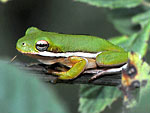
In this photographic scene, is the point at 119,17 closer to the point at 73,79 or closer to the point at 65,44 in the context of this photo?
the point at 65,44

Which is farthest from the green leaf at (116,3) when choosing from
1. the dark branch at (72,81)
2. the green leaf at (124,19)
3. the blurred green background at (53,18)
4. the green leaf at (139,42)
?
the blurred green background at (53,18)

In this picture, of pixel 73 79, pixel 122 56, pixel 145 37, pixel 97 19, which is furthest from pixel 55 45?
pixel 97 19

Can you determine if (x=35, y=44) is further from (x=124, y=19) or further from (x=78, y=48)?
(x=124, y=19)

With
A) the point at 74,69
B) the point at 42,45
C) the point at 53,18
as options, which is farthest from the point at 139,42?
the point at 53,18

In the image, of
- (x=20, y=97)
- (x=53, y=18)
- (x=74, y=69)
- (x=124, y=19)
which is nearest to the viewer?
(x=20, y=97)

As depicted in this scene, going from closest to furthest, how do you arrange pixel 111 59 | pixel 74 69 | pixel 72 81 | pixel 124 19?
pixel 72 81 → pixel 74 69 → pixel 111 59 → pixel 124 19

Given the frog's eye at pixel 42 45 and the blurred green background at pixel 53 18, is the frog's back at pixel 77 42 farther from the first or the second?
the blurred green background at pixel 53 18

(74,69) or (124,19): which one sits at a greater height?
(124,19)
